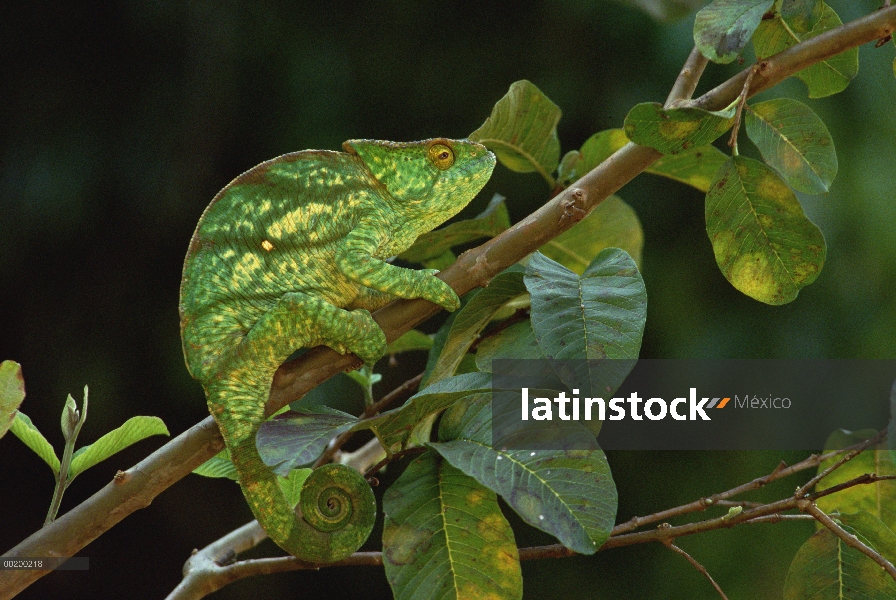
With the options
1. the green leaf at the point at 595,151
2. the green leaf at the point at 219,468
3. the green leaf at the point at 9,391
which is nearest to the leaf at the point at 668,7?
the green leaf at the point at 595,151

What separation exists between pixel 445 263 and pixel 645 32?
1341 millimetres

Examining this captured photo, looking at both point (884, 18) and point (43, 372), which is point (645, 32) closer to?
point (884, 18)

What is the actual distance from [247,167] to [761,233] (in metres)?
1.62

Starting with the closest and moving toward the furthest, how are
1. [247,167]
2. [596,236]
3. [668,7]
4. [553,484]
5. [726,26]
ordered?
[553,484], [726,26], [596,236], [668,7], [247,167]

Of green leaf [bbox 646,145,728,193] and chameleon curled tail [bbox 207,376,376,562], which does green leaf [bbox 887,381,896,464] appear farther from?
chameleon curled tail [bbox 207,376,376,562]

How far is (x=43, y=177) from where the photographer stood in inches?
81.5

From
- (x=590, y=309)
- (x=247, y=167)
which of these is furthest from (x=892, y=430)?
(x=247, y=167)

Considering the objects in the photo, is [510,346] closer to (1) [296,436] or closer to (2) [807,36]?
(1) [296,436]

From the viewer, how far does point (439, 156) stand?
0.89 m

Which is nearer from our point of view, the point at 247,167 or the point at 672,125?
the point at 672,125

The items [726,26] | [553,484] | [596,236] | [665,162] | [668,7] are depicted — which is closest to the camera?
[553,484]

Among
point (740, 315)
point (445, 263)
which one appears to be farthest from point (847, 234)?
point (445, 263)

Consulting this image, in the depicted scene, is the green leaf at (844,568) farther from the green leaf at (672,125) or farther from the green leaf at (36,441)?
the green leaf at (36,441)

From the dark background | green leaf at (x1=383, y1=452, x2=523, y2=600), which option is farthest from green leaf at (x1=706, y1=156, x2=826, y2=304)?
the dark background
